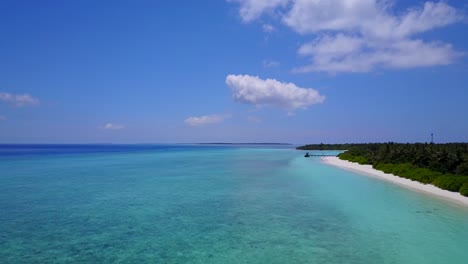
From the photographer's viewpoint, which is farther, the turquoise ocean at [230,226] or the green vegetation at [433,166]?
the green vegetation at [433,166]

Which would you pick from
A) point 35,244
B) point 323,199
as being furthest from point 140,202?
point 323,199

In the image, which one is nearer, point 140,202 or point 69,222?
point 69,222

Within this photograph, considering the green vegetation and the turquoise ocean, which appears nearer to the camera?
the turquoise ocean

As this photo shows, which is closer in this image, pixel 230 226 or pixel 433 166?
pixel 230 226

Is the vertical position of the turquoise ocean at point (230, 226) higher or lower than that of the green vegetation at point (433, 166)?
lower

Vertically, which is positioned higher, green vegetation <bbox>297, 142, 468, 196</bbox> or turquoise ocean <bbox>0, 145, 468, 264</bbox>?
green vegetation <bbox>297, 142, 468, 196</bbox>

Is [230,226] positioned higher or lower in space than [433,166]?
lower

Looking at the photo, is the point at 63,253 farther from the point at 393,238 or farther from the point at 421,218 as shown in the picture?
the point at 421,218

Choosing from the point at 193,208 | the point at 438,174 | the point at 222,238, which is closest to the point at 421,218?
the point at 222,238

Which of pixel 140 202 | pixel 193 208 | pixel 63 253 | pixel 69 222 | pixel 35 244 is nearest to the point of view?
pixel 63 253

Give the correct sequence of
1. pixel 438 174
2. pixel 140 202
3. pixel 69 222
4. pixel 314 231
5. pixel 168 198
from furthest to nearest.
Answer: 1. pixel 438 174
2. pixel 168 198
3. pixel 140 202
4. pixel 69 222
5. pixel 314 231

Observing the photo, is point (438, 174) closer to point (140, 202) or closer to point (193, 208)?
point (193, 208)
